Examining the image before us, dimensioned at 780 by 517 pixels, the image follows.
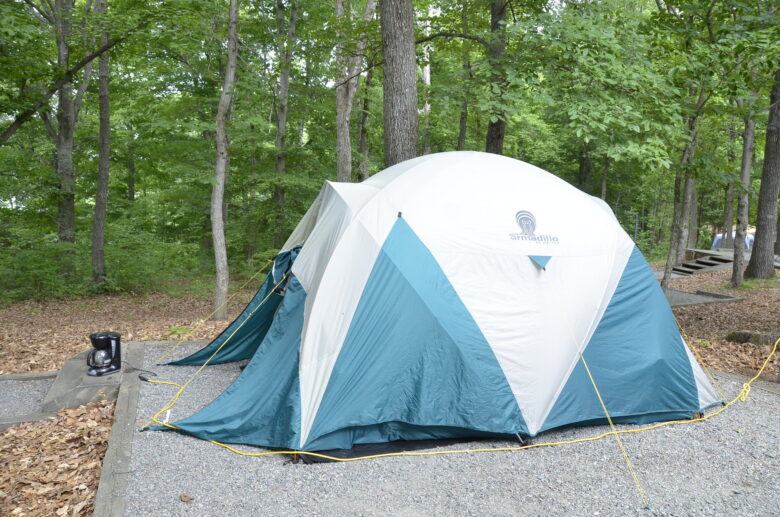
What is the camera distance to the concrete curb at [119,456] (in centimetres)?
302

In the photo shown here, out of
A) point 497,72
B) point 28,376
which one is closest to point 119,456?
point 28,376

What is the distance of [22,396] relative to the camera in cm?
529

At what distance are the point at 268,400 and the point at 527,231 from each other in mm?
2417

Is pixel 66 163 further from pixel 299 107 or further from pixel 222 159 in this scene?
pixel 222 159

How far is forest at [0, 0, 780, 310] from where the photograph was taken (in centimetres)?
639

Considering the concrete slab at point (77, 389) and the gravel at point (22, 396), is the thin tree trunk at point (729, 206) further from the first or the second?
the gravel at point (22, 396)

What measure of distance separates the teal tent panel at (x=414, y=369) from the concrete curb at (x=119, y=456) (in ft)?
4.38

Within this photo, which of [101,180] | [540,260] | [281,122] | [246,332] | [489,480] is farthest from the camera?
[281,122]

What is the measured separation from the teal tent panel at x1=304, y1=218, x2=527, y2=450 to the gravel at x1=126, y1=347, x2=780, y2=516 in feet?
0.85

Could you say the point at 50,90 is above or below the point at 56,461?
above

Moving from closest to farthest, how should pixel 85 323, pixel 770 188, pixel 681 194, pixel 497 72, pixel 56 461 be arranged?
1. pixel 56 461
2. pixel 497 72
3. pixel 681 194
4. pixel 85 323
5. pixel 770 188

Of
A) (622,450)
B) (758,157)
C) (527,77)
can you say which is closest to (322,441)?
(622,450)

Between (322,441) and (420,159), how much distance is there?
2651 millimetres

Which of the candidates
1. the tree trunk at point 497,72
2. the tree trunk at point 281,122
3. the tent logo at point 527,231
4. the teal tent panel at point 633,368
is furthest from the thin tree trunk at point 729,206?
the tent logo at point 527,231
